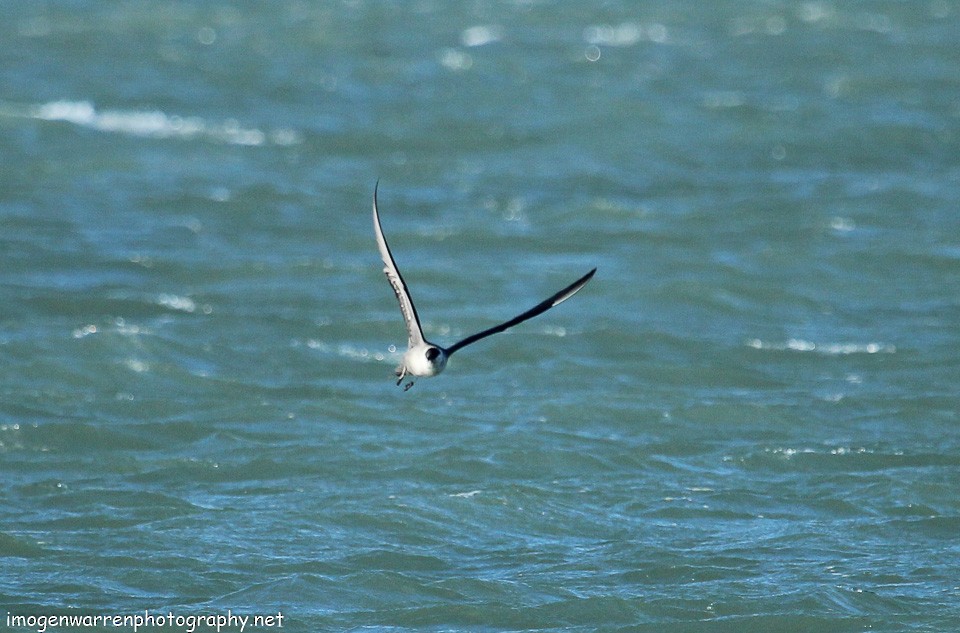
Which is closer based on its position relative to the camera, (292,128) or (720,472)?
(720,472)

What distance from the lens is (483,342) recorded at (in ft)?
51.5

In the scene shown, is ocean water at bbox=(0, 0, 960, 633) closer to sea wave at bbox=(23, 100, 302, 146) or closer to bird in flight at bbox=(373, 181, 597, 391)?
sea wave at bbox=(23, 100, 302, 146)

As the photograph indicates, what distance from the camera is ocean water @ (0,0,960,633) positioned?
34.1 ft

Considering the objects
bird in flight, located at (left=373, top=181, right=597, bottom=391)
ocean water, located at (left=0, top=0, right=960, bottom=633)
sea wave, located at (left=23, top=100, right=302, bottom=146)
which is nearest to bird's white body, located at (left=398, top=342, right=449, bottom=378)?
bird in flight, located at (left=373, top=181, right=597, bottom=391)

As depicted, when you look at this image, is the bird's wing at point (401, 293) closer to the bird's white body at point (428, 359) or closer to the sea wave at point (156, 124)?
the bird's white body at point (428, 359)

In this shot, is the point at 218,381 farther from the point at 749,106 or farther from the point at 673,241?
the point at 749,106

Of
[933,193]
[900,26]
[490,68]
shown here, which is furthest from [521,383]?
[900,26]

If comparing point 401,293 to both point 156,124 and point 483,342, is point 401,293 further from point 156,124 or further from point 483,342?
point 156,124

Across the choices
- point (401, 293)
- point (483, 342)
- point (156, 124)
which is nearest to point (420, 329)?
point (401, 293)

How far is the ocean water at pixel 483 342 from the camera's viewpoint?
10406 millimetres

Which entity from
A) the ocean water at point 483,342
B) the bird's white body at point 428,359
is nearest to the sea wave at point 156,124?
the ocean water at point 483,342

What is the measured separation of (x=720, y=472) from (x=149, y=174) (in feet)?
39.5

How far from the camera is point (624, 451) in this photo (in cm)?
1284

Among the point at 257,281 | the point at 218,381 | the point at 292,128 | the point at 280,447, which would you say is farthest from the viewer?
the point at 292,128
